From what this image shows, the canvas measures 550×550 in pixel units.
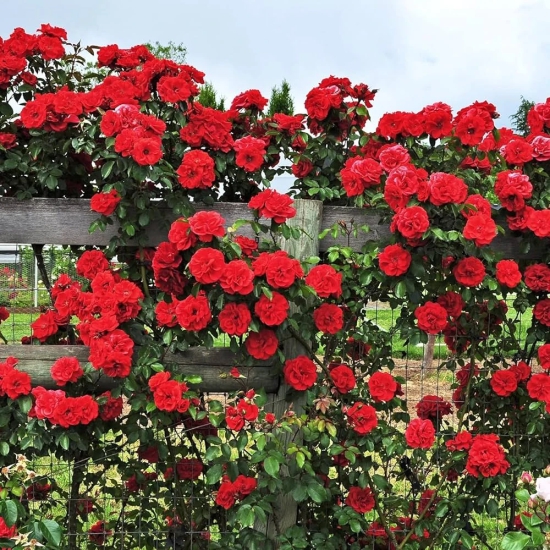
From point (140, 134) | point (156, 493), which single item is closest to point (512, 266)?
point (140, 134)

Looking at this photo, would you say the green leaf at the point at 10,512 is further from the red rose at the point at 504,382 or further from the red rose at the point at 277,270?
the red rose at the point at 504,382

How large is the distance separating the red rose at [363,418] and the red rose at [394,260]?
0.53 m

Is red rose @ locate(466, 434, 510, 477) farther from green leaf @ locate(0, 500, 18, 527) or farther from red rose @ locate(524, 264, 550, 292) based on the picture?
green leaf @ locate(0, 500, 18, 527)

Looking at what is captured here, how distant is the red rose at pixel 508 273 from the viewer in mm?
2982

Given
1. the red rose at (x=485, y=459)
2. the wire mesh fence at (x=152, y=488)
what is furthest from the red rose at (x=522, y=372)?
the red rose at (x=485, y=459)

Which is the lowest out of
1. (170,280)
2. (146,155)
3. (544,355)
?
(544,355)

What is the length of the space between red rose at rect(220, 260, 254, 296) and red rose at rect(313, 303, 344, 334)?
38 cm

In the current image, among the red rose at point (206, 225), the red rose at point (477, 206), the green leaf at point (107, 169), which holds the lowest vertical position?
the red rose at point (206, 225)

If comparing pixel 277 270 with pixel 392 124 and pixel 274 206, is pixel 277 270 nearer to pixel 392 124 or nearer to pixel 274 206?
pixel 274 206

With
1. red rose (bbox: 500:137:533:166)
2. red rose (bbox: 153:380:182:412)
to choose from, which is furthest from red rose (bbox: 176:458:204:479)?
red rose (bbox: 500:137:533:166)

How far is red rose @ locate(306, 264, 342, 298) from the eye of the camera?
277cm

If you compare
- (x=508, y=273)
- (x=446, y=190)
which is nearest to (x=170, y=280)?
(x=446, y=190)

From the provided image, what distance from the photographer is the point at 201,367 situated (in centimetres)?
303

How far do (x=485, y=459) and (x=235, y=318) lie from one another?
3.92ft
